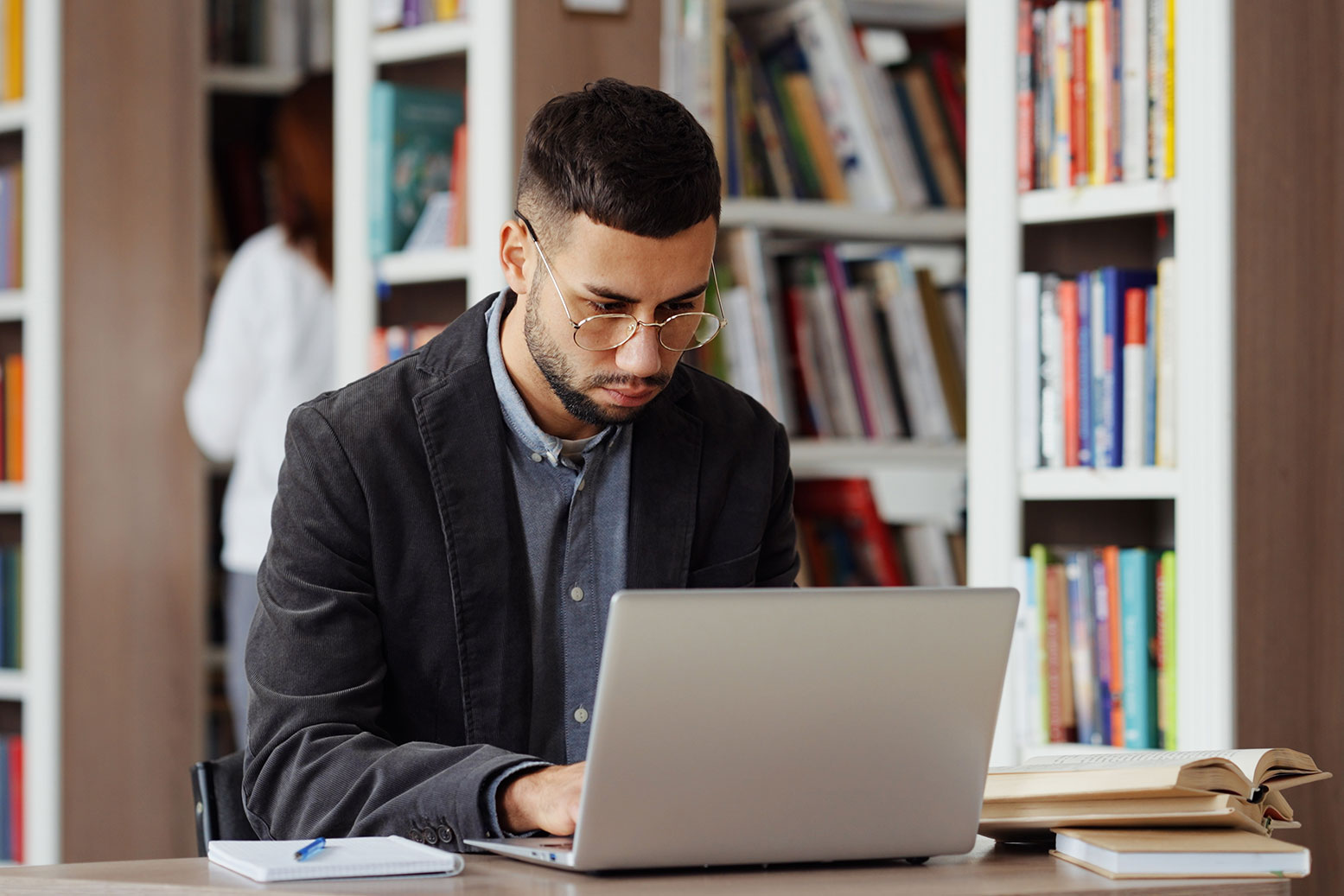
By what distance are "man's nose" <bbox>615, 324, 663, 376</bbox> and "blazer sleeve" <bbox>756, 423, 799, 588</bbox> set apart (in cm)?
31

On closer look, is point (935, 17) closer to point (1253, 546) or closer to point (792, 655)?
point (1253, 546)

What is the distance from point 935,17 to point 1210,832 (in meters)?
2.34

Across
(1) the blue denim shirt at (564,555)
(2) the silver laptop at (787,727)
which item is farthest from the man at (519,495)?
(2) the silver laptop at (787,727)

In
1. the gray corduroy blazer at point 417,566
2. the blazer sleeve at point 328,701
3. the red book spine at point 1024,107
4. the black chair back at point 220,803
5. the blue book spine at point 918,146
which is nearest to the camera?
the blazer sleeve at point 328,701

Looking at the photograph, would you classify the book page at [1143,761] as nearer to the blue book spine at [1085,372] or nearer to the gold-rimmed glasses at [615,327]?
the gold-rimmed glasses at [615,327]

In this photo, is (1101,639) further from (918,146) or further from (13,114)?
(13,114)

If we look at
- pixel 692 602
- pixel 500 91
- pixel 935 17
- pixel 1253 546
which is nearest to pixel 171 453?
pixel 500 91

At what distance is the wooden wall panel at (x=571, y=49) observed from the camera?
8.88 ft

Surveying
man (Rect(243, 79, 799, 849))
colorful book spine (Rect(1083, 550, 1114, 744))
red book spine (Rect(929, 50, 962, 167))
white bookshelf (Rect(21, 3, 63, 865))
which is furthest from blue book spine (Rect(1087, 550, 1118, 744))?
white bookshelf (Rect(21, 3, 63, 865))

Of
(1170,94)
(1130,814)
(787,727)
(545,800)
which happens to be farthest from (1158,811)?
(1170,94)

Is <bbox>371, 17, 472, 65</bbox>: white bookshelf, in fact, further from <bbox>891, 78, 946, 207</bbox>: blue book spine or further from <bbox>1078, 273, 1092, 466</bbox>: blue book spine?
<bbox>1078, 273, 1092, 466</bbox>: blue book spine

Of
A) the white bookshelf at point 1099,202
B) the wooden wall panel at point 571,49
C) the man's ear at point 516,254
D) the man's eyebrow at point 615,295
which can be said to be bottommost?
the man's eyebrow at point 615,295

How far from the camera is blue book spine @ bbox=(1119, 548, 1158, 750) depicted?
226 centimetres

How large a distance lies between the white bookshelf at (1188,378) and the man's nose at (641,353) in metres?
0.94
